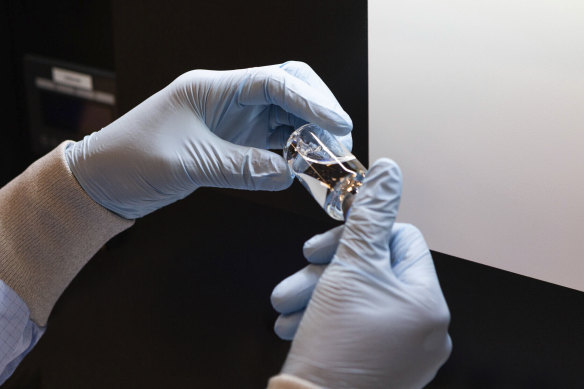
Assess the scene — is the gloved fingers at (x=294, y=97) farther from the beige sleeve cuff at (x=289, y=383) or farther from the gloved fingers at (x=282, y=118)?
the beige sleeve cuff at (x=289, y=383)

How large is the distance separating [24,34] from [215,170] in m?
0.96

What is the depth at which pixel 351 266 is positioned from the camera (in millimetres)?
767

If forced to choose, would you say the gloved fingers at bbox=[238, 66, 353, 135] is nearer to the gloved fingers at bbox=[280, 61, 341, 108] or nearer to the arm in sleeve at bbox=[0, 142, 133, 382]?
the gloved fingers at bbox=[280, 61, 341, 108]

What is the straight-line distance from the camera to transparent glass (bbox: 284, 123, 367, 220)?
87cm

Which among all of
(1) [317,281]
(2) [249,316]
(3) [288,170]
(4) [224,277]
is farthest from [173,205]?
(1) [317,281]

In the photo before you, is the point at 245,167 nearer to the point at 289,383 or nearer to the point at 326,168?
the point at 326,168

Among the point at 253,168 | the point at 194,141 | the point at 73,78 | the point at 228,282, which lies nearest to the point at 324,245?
the point at 253,168

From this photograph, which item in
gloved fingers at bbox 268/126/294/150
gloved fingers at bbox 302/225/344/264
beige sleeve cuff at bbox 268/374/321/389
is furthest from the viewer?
gloved fingers at bbox 268/126/294/150

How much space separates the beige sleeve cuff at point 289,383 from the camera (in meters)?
0.73

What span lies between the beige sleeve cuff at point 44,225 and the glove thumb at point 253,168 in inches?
9.6

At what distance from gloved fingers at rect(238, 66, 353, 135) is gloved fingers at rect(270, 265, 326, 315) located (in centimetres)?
22

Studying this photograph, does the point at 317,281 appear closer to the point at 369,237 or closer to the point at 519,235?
the point at 369,237

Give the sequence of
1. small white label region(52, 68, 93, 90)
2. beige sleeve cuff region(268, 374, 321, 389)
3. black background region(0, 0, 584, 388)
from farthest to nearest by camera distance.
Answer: small white label region(52, 68, 93, 90) → black background region(0, 0, 584, 388) → beige sleeve cuff region(268, 374, 321, 389)

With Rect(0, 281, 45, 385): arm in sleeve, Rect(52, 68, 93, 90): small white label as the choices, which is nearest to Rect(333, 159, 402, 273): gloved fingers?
Rect(0, 281, 45, 385): arm in sleeve
